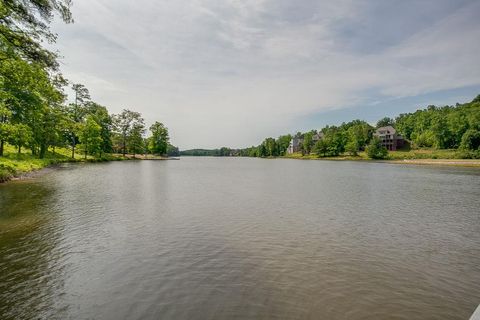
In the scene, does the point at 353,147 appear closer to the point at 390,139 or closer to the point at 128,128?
the point at 390,139

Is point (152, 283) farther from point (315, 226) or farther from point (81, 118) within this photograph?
point (81, 118)

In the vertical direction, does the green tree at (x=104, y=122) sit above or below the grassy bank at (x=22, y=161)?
above

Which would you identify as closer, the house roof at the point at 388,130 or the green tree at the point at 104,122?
the green tree at the point at 104,122

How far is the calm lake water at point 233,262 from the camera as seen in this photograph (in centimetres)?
657

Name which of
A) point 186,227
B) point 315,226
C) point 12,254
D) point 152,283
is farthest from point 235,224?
point 12,254

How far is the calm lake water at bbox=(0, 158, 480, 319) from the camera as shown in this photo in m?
6.57

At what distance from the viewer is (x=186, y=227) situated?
530 inches

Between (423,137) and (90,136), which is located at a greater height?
(423,137)

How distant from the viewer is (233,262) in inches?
367

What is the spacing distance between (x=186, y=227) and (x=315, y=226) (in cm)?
695

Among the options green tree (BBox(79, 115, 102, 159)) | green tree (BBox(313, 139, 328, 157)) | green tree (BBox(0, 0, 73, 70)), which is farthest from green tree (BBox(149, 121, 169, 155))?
green tree (BBox(0, 0, 73, 70))

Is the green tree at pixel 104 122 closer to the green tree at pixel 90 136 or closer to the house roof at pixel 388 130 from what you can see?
the green tree at pixel 90 136

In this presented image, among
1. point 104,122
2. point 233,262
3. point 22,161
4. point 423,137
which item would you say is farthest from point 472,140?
point 104,122

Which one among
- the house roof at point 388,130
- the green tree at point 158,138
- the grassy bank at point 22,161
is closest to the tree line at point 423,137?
the house roof at point 388,130
